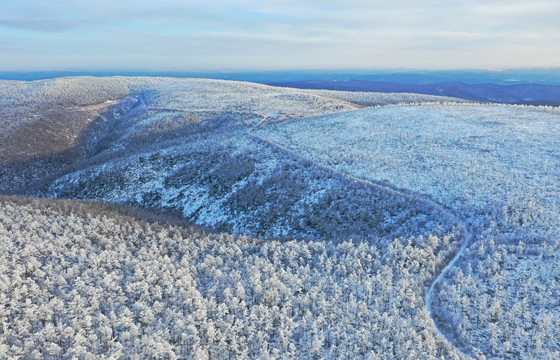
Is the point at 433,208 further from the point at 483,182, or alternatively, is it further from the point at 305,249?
the point at 305,249

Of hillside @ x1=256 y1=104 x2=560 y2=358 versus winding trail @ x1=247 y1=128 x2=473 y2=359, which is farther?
winding trail @ x1=247 y1=128 x2=473 y2=359

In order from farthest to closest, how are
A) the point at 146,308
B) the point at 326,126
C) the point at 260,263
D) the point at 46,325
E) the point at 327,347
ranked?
1. the point at 326,126
2. the point at 260,263
3. the point at 146,308
4. the point at 327,347
5. the point at 46,325

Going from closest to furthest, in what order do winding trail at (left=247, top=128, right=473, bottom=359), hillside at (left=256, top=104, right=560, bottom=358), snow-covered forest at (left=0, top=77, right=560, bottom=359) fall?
snow-covered forest at (left=0, top=77, right=560, bottom=359), hillside at (left=256, top=104, right=560, bottom=358), winding trail at (left=247, top=128, right=473, bottom=359)

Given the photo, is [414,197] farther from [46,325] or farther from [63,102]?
[63,102]

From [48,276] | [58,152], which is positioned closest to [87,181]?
[58,152]

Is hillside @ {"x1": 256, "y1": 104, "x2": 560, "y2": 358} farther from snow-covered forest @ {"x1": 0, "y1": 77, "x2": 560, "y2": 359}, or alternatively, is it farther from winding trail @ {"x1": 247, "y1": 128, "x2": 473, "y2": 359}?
winding trail @ {"x1": 247, "y1": 128, "x2": 473, "y2": 359}

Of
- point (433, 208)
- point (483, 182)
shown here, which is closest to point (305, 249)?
point (433, 208)

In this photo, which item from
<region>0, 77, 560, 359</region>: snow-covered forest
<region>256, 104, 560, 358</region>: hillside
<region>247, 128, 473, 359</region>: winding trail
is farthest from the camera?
<region>247, 128, 473, 359</region>: winding trail

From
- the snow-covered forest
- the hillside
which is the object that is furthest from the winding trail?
the hillside

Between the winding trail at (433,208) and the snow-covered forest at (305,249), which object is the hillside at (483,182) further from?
the winding trail at (433,208)
